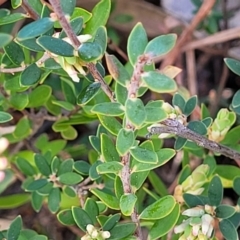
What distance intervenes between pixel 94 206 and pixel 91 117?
0.29 m

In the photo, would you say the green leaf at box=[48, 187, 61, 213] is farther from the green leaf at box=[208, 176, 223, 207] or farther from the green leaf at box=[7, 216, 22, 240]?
the green leaf at box=[208, 176, 223, 207]

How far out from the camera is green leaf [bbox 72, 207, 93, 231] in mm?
1008

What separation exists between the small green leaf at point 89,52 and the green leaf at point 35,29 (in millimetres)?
61

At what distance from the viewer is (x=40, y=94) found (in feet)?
4.28

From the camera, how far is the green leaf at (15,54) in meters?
1.11

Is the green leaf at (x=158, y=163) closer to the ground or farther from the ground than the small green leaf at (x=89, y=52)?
closer to the ground

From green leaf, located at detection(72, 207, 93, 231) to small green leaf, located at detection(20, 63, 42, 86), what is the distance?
0.25 m

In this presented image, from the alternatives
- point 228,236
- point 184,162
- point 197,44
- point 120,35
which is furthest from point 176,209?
point 120,35

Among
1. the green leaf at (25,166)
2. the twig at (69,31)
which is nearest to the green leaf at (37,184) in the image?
the green leaf at (25,166)

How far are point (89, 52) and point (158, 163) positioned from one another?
Answer: 0.23 m

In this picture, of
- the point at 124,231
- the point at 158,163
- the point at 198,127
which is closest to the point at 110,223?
the point at 124,231

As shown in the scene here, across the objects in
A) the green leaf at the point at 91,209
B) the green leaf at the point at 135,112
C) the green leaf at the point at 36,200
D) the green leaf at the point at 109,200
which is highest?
the green leaf at the point at 135,112

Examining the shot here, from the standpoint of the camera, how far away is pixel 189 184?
1.19 metres

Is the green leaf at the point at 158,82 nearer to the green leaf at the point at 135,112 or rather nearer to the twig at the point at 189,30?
the green leaf at the point at 135,112
